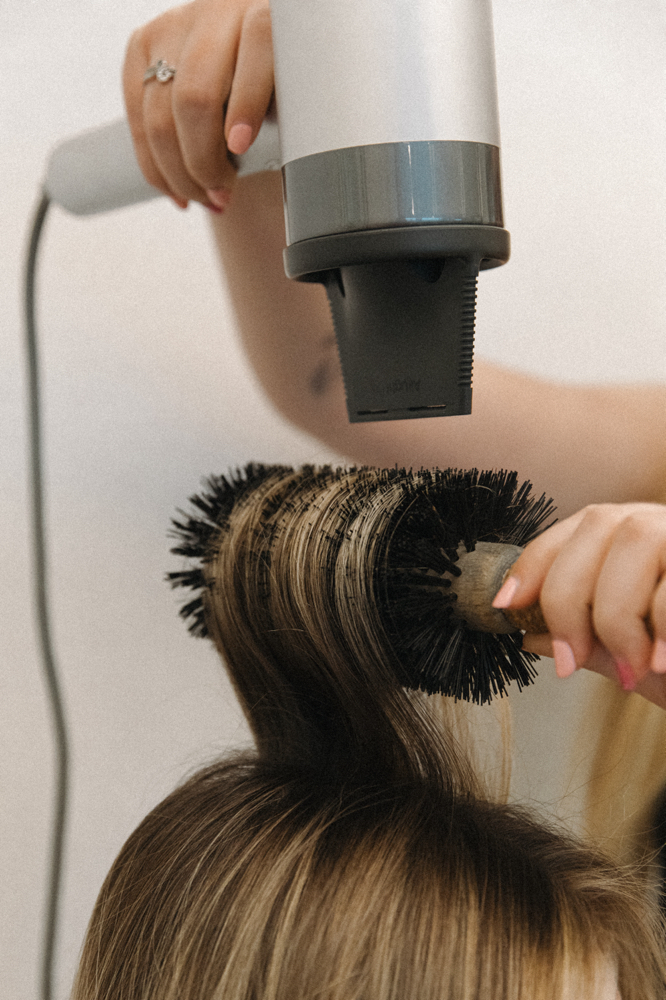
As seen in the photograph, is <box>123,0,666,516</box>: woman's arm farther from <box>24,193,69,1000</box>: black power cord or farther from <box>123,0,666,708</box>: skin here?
<box>24,193,69,1000</box>: black power cord

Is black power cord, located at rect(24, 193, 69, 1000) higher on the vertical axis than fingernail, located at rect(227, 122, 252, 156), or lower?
lower

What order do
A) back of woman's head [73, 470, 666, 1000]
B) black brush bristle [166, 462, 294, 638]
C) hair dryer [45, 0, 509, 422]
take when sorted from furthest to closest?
1. black brush bristle [166, 462, 294, 638]
2. back of woman's head [73, 470, 666, 1000]
3. hair dryer [45, 0, 509, 422]

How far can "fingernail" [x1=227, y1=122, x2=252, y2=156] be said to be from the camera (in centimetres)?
35

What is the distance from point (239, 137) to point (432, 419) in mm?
315

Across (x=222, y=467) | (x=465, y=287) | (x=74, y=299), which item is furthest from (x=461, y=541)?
(x=74, y=299)

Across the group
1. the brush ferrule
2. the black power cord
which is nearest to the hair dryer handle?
the black power cord

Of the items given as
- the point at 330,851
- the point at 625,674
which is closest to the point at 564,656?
the point at 625,674

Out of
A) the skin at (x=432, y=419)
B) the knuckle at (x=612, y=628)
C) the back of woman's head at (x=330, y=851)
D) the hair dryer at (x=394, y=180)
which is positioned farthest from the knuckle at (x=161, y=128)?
the knuckle at (x=612, y=628)

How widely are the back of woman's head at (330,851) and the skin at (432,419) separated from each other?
0.12 metres

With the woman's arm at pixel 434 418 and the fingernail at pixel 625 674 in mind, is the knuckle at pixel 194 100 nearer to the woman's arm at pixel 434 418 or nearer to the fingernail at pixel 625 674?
the woman's arm at pixel 434 418

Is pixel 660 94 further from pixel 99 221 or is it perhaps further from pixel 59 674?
pixel 59 674

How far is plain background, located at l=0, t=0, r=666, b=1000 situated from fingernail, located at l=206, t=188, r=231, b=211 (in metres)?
0.17

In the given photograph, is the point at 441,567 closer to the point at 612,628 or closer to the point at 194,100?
the point at 612,628

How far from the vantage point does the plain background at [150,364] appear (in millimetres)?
558
